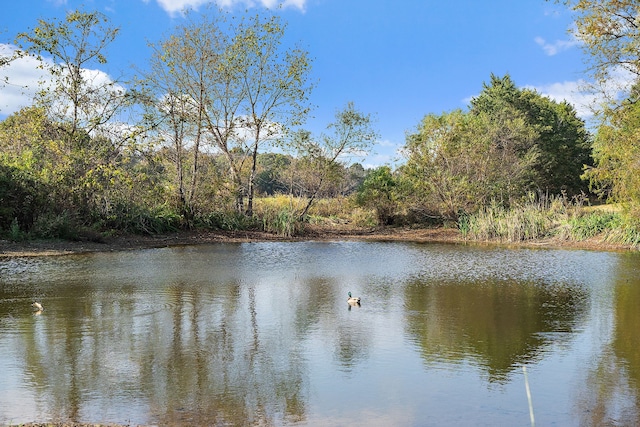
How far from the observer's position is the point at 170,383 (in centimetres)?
536

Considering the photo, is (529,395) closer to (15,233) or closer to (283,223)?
(15,233)

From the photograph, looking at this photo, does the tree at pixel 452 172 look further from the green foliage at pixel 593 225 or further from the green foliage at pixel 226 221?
the green foliage at pixel 226 221

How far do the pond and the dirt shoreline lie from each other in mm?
2477

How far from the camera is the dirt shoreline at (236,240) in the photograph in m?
15.2

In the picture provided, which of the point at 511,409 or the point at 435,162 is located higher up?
the point at 435,162

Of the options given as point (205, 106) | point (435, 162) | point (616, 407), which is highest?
point (205, 106)

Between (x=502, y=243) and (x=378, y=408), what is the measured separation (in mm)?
16553

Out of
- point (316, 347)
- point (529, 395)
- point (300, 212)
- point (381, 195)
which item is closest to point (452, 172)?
point (381, 195)

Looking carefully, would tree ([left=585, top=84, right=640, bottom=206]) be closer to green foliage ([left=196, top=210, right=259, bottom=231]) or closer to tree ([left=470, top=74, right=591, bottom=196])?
green foliage ([left=196, top=210, right=259, bottom=231])

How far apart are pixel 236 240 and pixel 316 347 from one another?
13.8 m

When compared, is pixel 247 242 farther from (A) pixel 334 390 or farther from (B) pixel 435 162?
(A) pixel 334 390

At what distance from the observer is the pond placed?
15.8ft

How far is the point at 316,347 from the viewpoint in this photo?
676 centimetres

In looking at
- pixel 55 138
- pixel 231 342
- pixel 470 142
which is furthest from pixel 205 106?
pixel 231 342
